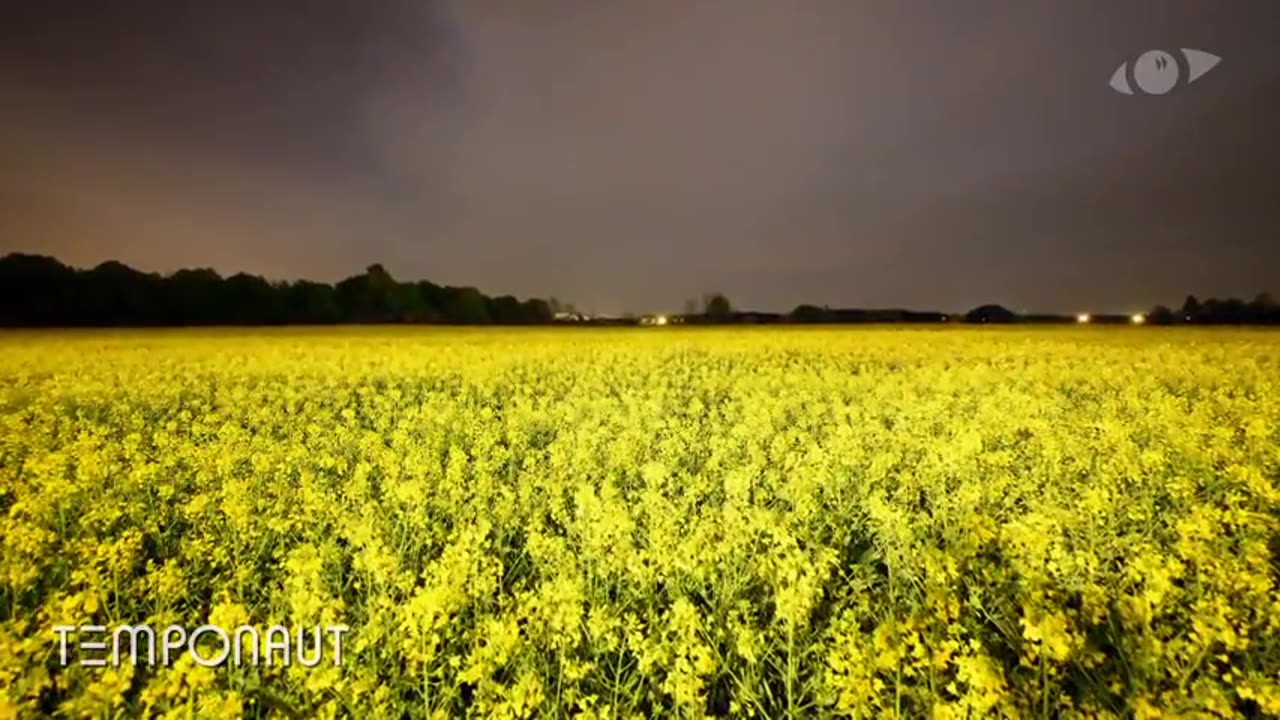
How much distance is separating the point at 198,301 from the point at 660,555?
266 feet

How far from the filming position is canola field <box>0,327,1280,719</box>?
3689 mm

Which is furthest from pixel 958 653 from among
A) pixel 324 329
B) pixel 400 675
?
pixel 324 329

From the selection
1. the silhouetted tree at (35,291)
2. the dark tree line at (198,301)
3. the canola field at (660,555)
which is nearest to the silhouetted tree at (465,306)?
the dark tree line at (198,301)

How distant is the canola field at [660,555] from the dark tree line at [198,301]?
197ft

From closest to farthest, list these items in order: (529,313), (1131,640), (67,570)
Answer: (1131,640)
(67,570)
(529,313)

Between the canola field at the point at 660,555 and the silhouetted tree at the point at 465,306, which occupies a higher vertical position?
the silhouetted tree at the point at 465,306

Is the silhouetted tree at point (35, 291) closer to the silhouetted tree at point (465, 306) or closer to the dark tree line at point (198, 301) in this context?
the dark tree line at point (198, 301)

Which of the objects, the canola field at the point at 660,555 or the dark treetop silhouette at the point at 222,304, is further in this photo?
the dark treetop silhouette at the point at 222,304

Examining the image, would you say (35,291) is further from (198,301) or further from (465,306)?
(465,306)

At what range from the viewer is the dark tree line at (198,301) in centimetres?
6456

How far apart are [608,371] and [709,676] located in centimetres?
2033

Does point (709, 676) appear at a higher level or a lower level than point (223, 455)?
lower

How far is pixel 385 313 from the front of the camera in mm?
83688

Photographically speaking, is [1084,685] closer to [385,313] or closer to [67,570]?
[67,570]
